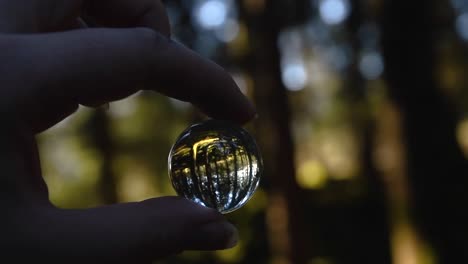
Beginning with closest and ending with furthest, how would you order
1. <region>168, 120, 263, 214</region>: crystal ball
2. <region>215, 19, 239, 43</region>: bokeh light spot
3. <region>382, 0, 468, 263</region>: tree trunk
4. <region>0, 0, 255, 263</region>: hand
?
<region>0, 0, 255, 263</region>: hand
<region>168, 120, 263, 214</region>: crystal ball
<region>382, 0, 468, 263</region>: tree trunk
<region>215, 19, 239, 43</region>: bokeh light spot

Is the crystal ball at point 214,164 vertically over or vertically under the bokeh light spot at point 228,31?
under

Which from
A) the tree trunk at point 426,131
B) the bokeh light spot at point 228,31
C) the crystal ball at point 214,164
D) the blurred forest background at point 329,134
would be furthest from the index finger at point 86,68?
the bokeh light spot at point 228,31

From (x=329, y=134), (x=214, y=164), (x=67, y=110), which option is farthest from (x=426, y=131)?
(x=329, y=134)

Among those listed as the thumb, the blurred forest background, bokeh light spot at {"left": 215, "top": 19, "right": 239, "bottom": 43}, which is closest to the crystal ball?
the thumb

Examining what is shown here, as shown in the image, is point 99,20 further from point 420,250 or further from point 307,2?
point 307,2

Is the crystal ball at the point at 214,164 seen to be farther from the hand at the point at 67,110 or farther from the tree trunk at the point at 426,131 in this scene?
the tree trunk at the point at 426,131

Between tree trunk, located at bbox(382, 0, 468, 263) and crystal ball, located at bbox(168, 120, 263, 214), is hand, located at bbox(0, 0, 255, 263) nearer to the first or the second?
crystal ball, located at bbox(168, 120, 263, 214)
